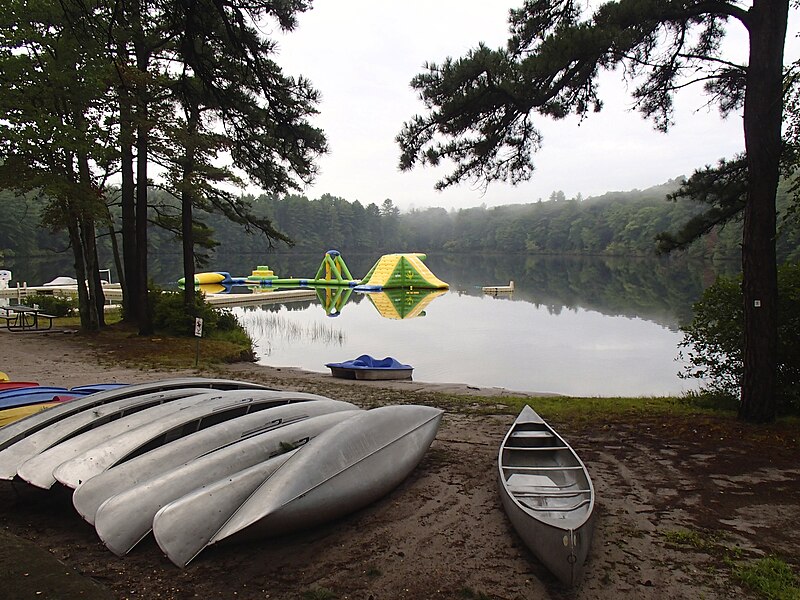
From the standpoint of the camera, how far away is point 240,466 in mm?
4023

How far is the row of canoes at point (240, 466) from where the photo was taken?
3438 mm

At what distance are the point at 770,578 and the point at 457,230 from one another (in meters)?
148

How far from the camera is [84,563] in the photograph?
3422 millimetres

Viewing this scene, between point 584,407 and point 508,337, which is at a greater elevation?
point 584,407

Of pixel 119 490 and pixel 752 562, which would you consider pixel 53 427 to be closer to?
pixel 119 490

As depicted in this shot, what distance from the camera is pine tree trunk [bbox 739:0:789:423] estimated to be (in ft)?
21.2

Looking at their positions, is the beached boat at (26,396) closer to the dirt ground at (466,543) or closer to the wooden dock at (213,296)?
the dirt ground at (466,543)

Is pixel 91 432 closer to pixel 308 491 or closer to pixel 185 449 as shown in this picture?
pixel 185 449

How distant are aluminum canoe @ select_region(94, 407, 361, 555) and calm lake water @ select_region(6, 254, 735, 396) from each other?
9400 mm

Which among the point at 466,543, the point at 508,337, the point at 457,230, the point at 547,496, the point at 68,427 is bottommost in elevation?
the point at 508,337

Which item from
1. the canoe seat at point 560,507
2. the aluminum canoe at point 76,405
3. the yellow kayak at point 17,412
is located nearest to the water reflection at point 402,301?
the aluminum canoe at point 76,405

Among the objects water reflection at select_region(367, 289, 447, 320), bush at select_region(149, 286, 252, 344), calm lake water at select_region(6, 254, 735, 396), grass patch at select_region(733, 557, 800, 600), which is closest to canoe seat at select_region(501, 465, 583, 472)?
→ grass patch at select_region(733, 557, 800, 600)

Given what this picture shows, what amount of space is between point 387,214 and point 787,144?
132 metres

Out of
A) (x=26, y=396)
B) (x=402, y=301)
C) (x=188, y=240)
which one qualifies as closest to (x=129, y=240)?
(x=188, y=240)
